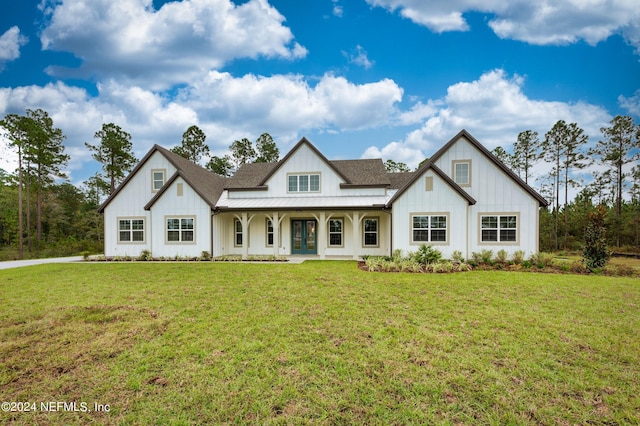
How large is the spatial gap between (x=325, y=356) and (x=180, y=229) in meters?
15.5

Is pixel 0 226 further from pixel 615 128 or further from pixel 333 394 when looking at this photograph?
pixel 615 128

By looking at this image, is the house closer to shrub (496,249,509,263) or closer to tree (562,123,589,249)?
shrub (496,249,509,263)

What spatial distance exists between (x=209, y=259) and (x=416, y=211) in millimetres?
11989

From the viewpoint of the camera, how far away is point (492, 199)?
14.9 metres

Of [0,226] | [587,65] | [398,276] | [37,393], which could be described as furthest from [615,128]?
[0,226]

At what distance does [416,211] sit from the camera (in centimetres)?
1451

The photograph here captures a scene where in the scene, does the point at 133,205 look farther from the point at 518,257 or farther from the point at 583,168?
the point at 583,168

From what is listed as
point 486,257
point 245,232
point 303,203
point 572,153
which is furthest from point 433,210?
point 572,153

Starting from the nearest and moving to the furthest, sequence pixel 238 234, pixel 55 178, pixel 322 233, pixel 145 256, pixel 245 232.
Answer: pixel 322 233
pixel 145 256
pixel 245 232
pixel 238 234
pixel 55 178

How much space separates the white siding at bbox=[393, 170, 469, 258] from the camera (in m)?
14.2

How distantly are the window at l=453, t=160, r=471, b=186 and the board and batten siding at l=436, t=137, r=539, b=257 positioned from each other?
16 cm

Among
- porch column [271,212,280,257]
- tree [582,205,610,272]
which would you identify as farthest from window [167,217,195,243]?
tree [582,205,610,272]

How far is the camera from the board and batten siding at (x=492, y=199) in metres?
14.4

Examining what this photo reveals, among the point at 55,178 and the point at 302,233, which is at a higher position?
the point at 55,178
